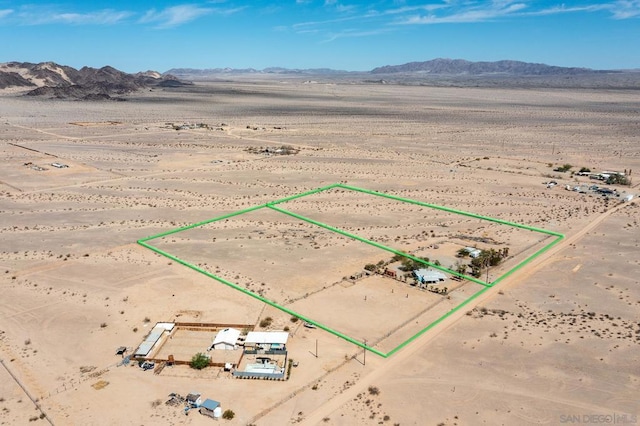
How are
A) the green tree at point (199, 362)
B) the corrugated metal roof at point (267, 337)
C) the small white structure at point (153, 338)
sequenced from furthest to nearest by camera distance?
the corrugated metal roof at point (267, 337) < the small white structure at point (153, 338) < the green tree at point (199, 362)

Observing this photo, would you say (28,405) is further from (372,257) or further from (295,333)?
(372,257)

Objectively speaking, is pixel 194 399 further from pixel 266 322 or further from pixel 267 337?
pixel 266 322

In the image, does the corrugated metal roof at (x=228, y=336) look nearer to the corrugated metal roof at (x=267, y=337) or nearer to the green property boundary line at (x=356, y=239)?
the corrugated metal roof at (x=267, y=337)

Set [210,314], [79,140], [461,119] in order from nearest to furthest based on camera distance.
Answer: [210,314], [79,140], [461,119]

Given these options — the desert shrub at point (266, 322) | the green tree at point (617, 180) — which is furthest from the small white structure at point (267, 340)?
the green tree at point (617, 180)

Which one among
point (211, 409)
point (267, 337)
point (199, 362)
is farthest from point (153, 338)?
point (211, 409)

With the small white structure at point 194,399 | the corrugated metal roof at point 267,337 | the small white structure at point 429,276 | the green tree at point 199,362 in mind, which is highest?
the small white structure at point 429,276

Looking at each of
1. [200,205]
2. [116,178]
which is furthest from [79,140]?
[200,205]
